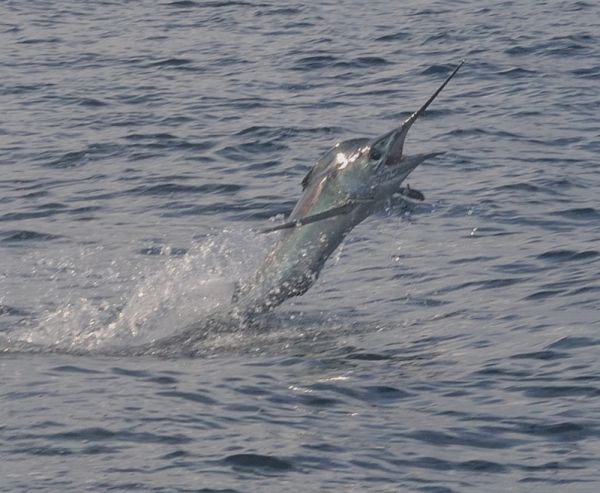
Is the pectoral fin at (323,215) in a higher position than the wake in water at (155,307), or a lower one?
higher

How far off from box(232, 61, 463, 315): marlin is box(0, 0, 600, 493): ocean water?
2.52ft

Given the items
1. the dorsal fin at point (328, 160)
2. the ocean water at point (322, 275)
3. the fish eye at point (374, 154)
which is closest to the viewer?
the ocean water at point (322, 275)

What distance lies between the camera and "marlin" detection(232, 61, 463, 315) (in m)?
11.6

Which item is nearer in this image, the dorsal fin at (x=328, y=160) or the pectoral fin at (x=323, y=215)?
the pectoral fin at (x=323, y=215)

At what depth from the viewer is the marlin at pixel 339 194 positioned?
11.6m

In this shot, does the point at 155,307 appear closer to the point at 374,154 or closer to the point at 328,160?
the point at 328,160

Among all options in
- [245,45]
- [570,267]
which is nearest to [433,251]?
[570,267]

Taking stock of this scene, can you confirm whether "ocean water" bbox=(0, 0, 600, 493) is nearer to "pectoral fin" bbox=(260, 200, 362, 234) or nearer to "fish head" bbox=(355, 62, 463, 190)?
A: "pectoral fin" bbox=(260, 200, 362, 234)

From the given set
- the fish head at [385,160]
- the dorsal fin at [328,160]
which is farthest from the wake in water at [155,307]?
the fish head at [385,160]

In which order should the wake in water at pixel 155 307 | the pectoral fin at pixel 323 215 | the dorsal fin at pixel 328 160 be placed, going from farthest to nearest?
the wake in water at pixel 155 307, the dorsal fin at pixel 328 160, the pectoral fin at pixel 323 215

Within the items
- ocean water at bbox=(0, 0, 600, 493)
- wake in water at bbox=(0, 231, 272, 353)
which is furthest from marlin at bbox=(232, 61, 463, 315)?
wake in water at bbox=(0, 231, 272, 353)

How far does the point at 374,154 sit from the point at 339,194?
39 cm

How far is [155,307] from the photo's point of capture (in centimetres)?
1408

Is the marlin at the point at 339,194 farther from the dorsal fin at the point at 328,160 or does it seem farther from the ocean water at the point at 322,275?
the ocean water at the point at 322,275
